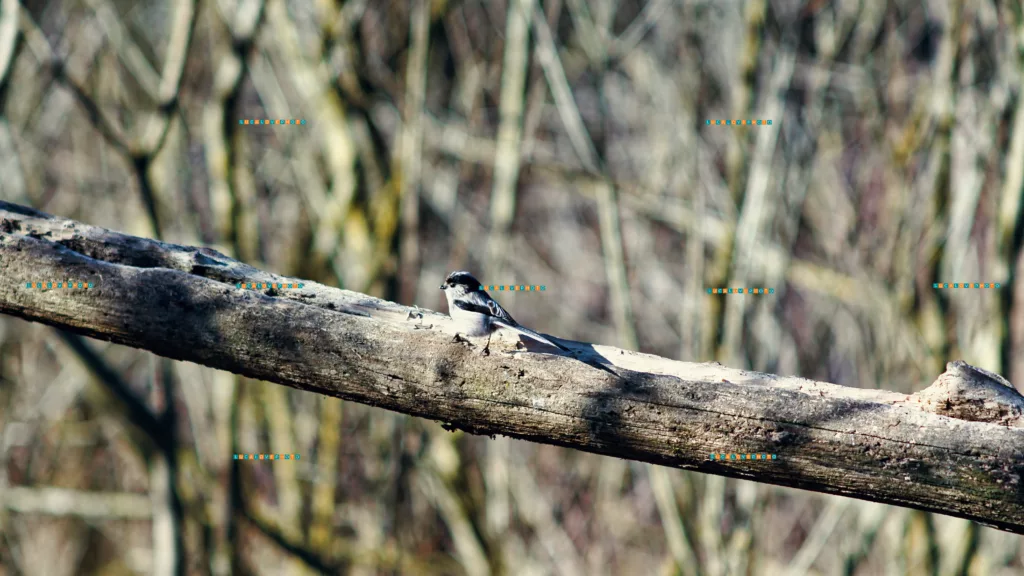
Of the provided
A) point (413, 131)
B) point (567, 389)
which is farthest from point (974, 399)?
point (413, 131)

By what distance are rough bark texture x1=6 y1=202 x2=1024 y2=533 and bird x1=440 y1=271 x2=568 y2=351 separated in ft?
0.11

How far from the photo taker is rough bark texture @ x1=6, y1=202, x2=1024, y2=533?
1.43 m

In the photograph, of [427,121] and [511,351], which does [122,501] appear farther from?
[511,351]

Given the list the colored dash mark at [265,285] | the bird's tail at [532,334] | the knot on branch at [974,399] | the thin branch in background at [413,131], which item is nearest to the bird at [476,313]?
the bird's tail at [532,334]

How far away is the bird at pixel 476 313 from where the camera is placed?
1.55 m

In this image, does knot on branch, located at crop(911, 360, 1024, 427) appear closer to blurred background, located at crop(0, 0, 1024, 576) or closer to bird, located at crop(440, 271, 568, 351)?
bird, located at crop(440, 271, 568, 351)

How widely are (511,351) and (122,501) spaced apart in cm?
385

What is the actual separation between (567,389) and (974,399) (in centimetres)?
72

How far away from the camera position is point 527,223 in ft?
21.5

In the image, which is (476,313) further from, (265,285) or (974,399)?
(974,399)

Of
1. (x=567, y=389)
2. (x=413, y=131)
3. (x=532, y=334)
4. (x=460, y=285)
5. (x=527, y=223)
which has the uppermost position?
(x=527, y=223)

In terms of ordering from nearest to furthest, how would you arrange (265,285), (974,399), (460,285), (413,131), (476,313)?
(974,399), (476,313), (265,285), (460,285), (413,131)

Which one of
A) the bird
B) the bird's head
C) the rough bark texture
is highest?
the bird's head

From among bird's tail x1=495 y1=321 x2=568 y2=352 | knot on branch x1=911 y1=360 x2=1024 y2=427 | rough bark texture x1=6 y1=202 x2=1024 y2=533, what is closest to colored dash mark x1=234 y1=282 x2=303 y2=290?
rough bark texture x1=6 y1=202 x2=1024 y2=533
